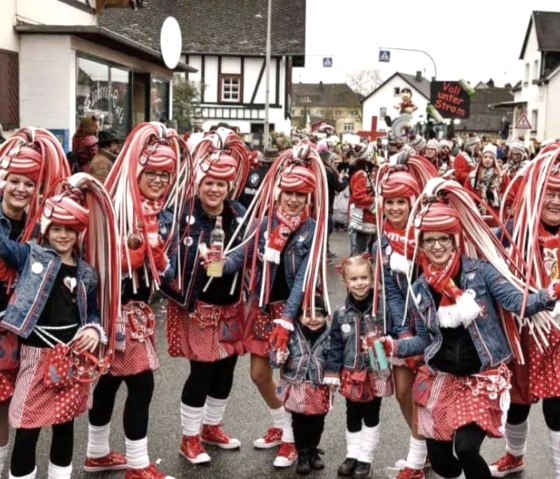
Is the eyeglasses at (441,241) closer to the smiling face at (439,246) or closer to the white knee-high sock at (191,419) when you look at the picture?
the smiling face at (439,246)

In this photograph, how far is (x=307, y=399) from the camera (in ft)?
15.6

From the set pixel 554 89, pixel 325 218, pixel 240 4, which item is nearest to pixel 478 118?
pixel 554 89

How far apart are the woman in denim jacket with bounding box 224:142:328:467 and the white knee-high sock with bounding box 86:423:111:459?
0.96 meters

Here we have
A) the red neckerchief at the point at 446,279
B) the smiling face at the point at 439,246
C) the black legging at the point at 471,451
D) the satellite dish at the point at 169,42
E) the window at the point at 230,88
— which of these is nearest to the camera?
the black legging at the point at 471,451

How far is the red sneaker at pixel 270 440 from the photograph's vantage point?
5.27m

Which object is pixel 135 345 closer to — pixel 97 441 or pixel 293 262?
pixel 97 441

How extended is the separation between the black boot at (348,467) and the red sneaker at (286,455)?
0.99ft

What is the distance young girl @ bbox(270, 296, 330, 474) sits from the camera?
15.6ft

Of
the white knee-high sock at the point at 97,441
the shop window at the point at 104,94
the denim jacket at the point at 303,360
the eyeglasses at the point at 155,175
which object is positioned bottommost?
the white knee-high sock at the point at 97,441

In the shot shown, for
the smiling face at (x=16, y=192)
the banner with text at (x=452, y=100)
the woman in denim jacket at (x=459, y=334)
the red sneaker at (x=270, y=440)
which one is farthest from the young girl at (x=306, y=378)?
the banner with text at (x=452, y=100)

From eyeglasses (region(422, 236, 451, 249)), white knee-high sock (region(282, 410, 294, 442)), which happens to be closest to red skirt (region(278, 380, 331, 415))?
white knee-high sock (region(282, 410, 294, 442))

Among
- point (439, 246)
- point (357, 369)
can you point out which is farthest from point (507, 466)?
point (439, 246)

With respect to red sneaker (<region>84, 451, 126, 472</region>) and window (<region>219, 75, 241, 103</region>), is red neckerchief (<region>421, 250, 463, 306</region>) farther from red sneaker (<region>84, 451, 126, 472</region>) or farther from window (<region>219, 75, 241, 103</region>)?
window (<region>219, 75, 241, 103</region>)

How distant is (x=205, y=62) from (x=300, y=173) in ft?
111
